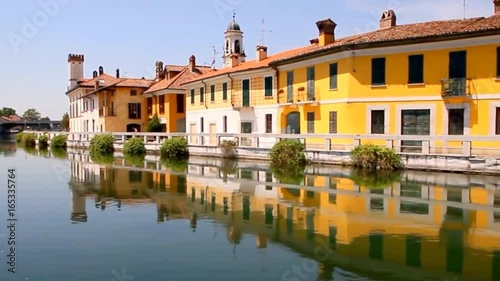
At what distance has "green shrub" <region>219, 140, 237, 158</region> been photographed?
2977cm

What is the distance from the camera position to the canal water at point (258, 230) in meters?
7.61

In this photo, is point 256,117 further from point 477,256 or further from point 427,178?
point 477,256

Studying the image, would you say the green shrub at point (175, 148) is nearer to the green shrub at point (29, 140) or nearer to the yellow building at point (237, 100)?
the yellow building at point (237, 100)

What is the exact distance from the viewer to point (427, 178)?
62.0 feet

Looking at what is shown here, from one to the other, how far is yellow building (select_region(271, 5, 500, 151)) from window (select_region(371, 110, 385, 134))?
0.05 metres

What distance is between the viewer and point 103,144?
38094 millimetres

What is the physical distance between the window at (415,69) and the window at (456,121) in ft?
7.22

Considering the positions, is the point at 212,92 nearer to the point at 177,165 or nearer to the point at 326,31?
the point at 326,31

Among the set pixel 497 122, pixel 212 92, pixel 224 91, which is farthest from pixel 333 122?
pixel 212 92

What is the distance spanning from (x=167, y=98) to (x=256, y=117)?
47.2ft

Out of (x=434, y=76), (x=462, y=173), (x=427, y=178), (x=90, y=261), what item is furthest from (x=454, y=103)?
(x=90, y=261)

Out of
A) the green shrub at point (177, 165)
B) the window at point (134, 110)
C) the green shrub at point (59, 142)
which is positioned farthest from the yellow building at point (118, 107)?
the green shrub at point (177, 165)

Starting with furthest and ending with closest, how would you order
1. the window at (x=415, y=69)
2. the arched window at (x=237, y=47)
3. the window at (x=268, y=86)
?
the arched window at (x=237, y=47) < the window at (x=268, y=86) < the window at (x=415, y=69)

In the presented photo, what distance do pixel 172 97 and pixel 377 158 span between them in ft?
92.9
